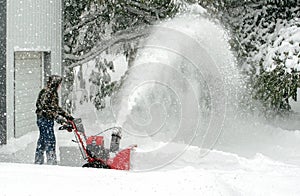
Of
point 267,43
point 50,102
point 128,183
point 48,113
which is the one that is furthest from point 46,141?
point 267,43

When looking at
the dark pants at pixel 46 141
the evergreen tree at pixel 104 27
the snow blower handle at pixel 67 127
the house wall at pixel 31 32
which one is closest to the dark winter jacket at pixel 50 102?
the dark pants at pixel 46 141

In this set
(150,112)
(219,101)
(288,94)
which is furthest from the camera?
(150,112)

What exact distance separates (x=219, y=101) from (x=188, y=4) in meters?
3.28

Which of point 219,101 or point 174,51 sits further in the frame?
point 219,101

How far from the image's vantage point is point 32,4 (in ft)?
36.5

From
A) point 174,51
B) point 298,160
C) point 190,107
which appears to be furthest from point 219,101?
point 298,160

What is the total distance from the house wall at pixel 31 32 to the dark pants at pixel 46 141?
181cm

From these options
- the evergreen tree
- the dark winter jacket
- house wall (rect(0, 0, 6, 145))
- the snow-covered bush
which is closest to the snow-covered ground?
the dark winter jacket

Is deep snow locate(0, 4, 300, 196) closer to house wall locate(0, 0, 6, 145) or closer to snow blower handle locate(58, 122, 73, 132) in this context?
house wall locate(0, 0, 6, 145)

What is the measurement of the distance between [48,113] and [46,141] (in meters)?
0.51

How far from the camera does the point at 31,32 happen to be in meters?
11.1

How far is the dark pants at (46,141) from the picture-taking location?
8312 millimetres

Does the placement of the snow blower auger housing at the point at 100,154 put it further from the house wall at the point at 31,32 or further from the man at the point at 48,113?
the house wall at the point at 31,32

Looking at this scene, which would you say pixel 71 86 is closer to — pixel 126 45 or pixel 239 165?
pixel 126 45
